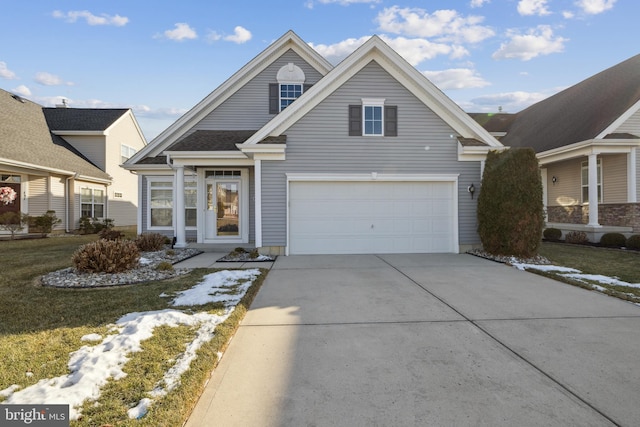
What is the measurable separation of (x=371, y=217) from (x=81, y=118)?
2026cm

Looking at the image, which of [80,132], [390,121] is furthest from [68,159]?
[390,121]

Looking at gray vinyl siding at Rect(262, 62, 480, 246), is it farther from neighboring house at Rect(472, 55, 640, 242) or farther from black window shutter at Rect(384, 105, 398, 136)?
neighboring house at Rect(472, 55, 640, 242)

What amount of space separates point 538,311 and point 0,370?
6.25 metres

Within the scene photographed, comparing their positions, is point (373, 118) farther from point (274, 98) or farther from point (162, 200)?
point (162, 200)

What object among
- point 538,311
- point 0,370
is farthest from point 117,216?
point 538,311

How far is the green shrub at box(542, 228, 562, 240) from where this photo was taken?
46.9 feet

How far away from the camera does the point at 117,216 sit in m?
22.5

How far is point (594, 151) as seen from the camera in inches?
494

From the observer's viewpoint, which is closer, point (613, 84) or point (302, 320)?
point (302, 320)

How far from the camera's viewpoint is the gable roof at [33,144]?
1531cm

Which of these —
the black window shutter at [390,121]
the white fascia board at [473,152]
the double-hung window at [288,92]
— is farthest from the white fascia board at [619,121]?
the double-hung window at [288,92]

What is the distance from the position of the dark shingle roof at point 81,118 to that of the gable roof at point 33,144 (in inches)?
21.3

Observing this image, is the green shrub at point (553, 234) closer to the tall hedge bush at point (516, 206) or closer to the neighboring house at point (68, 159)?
the tall hedge bush at point (516, 206)

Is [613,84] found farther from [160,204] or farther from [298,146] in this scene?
[160,204]
